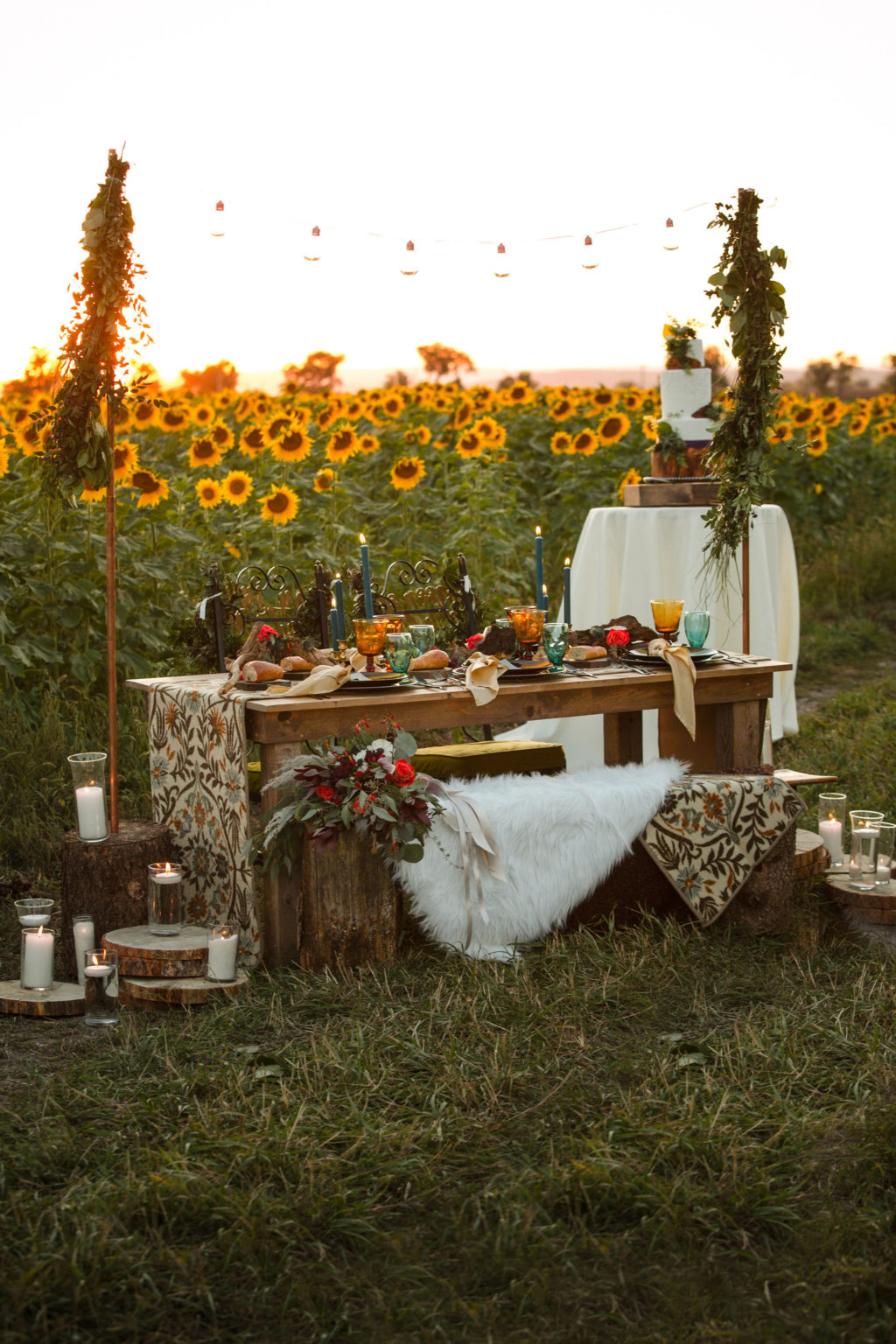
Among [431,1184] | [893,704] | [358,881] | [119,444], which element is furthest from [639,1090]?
[893,704]

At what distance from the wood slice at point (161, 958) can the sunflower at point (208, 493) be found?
132 inches

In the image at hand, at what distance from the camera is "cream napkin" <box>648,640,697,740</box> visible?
14.4 feet

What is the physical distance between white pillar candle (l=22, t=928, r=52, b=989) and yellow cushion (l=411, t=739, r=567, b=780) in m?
1.38

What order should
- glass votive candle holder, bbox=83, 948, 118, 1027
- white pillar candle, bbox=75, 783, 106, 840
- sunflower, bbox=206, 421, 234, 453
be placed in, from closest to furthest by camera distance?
glass votive candle holder, bbox=83, 948, 118, 1027
white pillar candle, bbox=75, 783, 106, 840
sunflower, bbox=206, 421, 234, 453

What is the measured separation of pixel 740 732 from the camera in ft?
15.6

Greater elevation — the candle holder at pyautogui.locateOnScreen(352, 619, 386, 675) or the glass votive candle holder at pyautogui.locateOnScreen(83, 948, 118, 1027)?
the candle holder at pyautogui.locateOnScreen(352, 619, 386, 675)

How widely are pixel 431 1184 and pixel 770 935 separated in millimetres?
1800

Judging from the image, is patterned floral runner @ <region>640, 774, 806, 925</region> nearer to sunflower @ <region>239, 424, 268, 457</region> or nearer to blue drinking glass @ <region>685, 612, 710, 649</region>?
blue drinking glass @ <region>685, 612, 710, 649</region>

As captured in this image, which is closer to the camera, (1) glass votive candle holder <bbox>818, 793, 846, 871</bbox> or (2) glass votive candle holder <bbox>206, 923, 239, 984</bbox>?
(2) glass votive candle holder <bbox>206, 923, 239, 984</bbox>

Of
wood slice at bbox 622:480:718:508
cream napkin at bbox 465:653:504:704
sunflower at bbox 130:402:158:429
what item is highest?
sunflower at bbox 130:402:158:429

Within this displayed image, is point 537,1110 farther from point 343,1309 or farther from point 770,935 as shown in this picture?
point 770,935

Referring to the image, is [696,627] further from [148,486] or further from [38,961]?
[148,486]

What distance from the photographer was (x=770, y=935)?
4250 mm

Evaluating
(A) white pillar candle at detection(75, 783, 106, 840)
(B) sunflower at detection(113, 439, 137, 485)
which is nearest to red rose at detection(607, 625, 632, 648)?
(A) white pillar candle at detection(75, 783, 106, 840)
